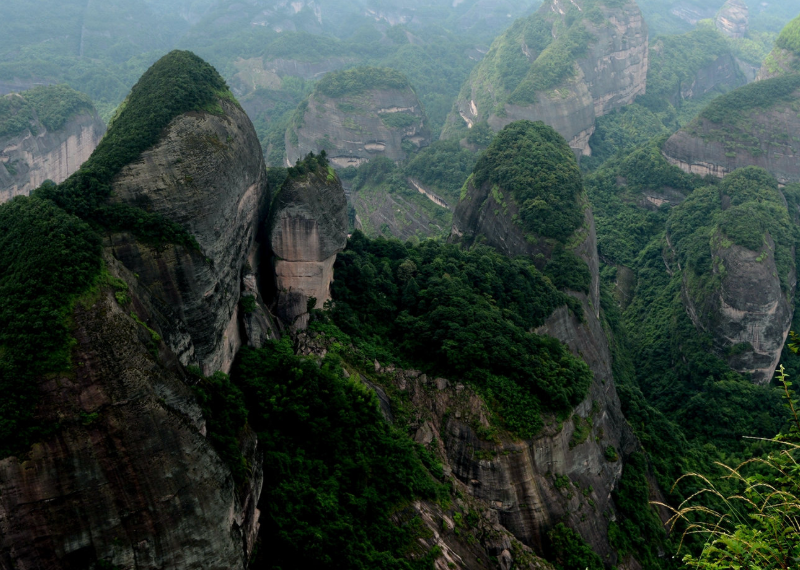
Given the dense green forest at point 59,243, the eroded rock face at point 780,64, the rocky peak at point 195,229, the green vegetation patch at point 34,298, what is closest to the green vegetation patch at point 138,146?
the dense green forest at point 59,243

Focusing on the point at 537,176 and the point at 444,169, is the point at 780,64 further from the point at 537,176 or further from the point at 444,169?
the point at 537,176

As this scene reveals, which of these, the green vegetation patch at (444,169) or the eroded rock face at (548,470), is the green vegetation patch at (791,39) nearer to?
the green vegetation patch at (444,169)

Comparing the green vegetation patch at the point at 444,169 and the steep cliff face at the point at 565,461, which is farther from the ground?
the steep cliff face at the point at 565,461

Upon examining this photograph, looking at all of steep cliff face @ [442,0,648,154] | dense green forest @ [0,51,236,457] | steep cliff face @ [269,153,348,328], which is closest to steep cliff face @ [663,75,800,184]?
steep cliff face @ [442,0,648,154]

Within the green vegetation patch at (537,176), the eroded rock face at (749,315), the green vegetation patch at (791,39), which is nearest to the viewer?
the green vegetation patch at (537,176)

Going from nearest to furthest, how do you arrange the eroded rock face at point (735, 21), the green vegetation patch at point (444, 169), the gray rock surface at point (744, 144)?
the gray rock surface at point (744, 144) → the green vegetation patch at point (444, 169) → the eroded rock face at point (735, 21)

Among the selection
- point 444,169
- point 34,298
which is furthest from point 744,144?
point 34,298
